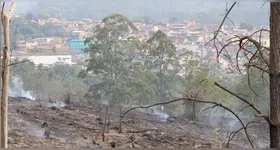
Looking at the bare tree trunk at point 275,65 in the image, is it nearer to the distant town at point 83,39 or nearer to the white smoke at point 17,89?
the distant town at point 83,39

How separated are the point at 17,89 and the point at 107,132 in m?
0.62

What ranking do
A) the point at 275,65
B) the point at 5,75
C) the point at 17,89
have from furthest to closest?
1. the point at 17,89
2. the point at 5,75
3. the point at 275,65

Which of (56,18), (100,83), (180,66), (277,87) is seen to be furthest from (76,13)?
(277,87)

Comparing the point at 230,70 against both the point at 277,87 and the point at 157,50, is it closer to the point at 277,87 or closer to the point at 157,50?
the point at 157,50

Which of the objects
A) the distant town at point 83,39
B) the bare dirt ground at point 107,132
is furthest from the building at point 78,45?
the bare dirt ground at point 107,132

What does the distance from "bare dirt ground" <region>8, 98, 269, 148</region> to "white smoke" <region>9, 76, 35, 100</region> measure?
0.04 metres

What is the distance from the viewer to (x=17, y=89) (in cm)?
289

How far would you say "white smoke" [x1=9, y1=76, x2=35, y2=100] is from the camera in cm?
286

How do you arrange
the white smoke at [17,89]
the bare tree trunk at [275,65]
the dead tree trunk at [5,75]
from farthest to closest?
1. the white smoke at [17,89]
2. the dead tree trunk at [5,75]
3. the bare tree trunk at [275,65]

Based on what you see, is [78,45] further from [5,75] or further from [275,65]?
[275,65]

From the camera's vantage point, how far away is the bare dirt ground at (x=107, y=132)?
9.40 ft

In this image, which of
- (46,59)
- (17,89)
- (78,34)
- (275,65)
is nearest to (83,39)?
(78,34)

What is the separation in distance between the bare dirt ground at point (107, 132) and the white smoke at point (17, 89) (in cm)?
4

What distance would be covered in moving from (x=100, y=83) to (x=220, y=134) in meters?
0.84
